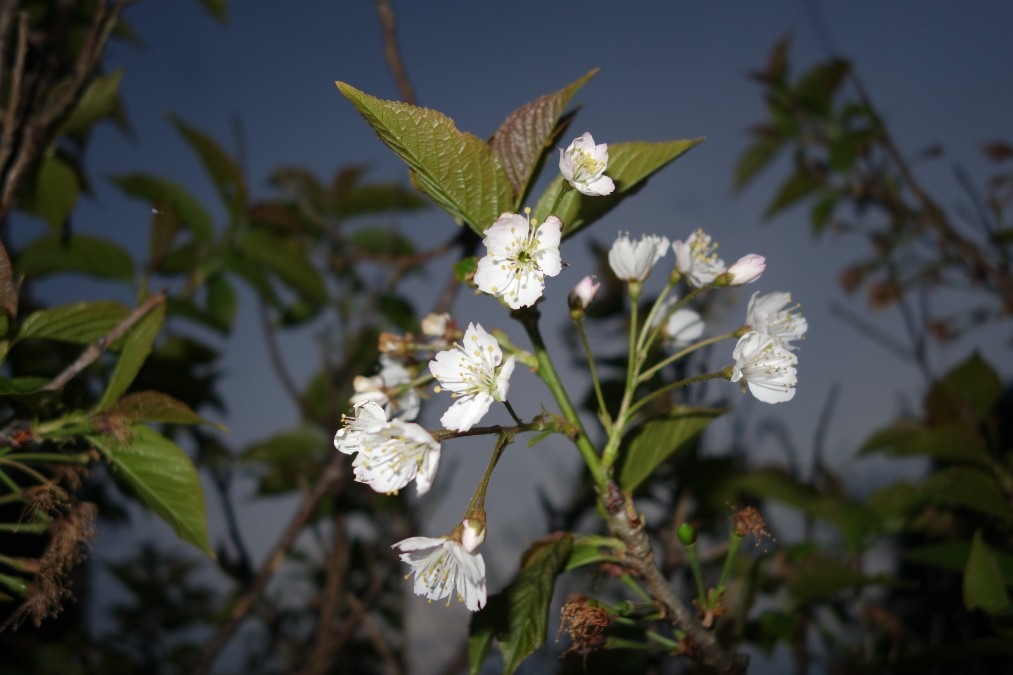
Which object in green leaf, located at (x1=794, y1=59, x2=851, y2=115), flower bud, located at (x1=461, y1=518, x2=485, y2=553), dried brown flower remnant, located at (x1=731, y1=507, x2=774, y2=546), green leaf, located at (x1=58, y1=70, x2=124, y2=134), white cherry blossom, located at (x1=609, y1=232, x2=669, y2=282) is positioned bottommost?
dried brown flower remnant, located at (x1=731, y1=507, x2=774, y2=546)

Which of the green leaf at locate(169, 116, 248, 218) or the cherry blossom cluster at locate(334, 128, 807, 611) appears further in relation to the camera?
the green leaf at locate(169, 116, 248, 218)

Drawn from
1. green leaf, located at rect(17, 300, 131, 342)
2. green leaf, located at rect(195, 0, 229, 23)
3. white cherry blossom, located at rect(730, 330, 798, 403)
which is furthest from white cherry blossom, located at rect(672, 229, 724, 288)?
green leaf, located at rect(195, 0, 229, 23)

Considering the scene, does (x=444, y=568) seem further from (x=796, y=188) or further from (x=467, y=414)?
Answer: (x=796, y=188)

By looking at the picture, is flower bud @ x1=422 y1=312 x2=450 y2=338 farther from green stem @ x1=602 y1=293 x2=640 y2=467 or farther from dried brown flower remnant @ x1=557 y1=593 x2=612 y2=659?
dried brown flower remnant @ x1=557 y1=593 x2=612 y2=659

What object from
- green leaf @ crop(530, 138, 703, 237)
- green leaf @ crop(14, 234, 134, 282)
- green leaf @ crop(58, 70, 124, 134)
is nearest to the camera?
green leaf @ crop(530, 138, 703, 237)

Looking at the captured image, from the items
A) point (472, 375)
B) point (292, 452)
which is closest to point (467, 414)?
point (472, 375)

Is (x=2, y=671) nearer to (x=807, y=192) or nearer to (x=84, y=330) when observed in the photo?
(x=84, y=330)

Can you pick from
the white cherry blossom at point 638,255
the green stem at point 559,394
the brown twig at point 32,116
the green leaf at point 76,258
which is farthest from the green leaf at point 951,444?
the green leaf at point 76,258
